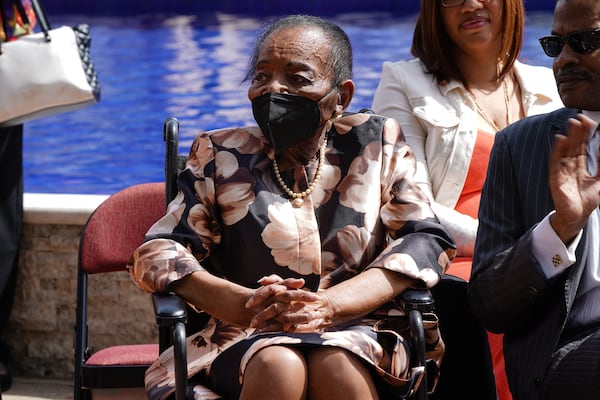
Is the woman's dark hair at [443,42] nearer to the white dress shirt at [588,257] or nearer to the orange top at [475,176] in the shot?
the orange top at [475,176]

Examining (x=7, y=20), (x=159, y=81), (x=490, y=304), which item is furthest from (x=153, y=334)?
(x=159, y=81)

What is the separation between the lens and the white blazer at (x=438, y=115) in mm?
4230

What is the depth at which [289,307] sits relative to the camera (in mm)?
3113

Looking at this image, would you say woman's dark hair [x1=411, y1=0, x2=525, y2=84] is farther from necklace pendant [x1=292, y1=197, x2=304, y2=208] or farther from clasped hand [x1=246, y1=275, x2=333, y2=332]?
clasped hand [x1=246, y1=275, x2=333, y2=332]

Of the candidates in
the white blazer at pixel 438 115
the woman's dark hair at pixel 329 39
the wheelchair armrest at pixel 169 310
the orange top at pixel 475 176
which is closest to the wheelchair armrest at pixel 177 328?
the wheelchair armrest at pixel 169 310

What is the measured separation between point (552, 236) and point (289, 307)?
0.74 meters

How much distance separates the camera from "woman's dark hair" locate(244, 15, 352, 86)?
3.46 meters

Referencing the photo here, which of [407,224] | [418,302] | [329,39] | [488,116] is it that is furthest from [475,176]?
[418,302]

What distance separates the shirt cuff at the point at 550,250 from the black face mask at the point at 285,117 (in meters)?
0.79

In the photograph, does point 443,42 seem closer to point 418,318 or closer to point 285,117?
point 285,117

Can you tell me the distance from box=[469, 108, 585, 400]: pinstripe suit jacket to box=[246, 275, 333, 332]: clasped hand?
1.44ft

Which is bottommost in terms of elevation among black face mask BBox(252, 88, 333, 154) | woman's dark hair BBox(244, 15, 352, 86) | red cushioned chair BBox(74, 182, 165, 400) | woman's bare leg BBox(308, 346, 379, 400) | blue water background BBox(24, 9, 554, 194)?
blue water background BBox(24, 9, 554, 194)

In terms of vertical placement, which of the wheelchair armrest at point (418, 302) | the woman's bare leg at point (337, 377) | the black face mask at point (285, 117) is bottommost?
the woman's bare leg at point (337, 377)

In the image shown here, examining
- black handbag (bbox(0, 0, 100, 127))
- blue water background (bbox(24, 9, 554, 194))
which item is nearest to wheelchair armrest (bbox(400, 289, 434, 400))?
black handbag (bbox(0, 0, 100, 127))
